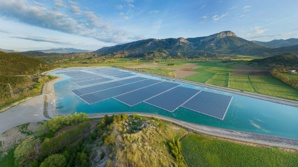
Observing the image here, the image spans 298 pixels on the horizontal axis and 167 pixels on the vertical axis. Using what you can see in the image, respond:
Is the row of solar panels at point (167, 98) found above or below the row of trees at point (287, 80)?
below

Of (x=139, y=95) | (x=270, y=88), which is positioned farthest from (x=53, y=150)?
(x=270, y=88)

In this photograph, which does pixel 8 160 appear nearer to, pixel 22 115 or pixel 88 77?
pixel 22 115

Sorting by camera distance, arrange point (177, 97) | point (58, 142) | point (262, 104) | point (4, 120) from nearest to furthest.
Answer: point (58, 142) → point (4, 120) → point (262, 104) → point (177, 97)

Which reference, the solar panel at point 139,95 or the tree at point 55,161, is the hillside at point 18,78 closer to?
the solar panel at point 139,95

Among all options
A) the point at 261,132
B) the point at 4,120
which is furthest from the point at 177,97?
the point at 4,120

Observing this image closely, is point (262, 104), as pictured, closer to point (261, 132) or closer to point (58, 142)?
point (261, 132)

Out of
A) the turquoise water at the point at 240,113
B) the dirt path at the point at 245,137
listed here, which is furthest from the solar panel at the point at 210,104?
the dirt path at the point at 245,137

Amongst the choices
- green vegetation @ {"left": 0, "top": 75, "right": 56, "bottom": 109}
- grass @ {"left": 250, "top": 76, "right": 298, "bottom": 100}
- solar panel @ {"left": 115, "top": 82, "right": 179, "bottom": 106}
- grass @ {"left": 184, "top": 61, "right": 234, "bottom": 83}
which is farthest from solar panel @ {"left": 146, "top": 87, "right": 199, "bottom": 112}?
green vegetation @ {"left": 0, "top": 75, "right": 56, "bottom": 109}
